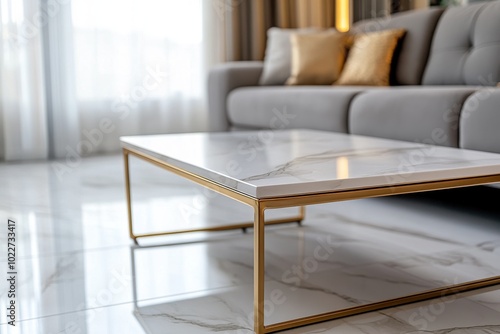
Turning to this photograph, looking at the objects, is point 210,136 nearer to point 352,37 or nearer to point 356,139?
point 356,139

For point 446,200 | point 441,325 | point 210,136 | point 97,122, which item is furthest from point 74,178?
point 441,325

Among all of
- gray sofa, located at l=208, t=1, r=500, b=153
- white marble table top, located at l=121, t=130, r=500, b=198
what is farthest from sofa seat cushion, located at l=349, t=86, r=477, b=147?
white marble table top, located at l=121, t=130, r=500, b=198

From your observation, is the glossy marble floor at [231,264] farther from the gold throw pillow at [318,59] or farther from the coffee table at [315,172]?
the gold throw pillow at [318,59]

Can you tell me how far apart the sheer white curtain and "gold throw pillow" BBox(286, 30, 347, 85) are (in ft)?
3.42

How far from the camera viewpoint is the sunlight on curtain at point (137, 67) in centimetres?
404

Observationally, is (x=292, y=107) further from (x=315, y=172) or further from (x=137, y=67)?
(x=315, y=172)

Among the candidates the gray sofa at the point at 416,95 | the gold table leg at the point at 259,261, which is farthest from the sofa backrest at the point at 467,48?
the gold table leg at the point at 259,261

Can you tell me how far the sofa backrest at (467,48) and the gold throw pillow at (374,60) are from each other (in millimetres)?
211

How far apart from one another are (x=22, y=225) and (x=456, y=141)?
1.57 m

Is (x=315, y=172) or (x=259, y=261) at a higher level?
(x=315, y=172)

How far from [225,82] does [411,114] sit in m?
1.60

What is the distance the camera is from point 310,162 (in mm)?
1406

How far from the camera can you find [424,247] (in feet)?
6.10

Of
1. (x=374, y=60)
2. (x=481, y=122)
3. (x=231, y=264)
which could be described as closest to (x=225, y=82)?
(x=374, y=60)
